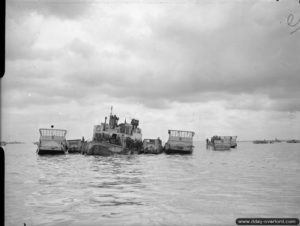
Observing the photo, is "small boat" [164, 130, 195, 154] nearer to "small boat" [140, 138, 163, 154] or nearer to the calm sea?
"small boat" [140, 138, 163, 154]

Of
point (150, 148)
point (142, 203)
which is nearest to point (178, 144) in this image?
point (150, 148)

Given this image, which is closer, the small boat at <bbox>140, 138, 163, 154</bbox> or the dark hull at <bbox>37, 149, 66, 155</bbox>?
the dark hull at <bbox>37, 149, 66, 155</bbox>

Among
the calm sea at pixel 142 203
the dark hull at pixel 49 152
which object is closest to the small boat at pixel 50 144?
the dark hull at pixel 49 152

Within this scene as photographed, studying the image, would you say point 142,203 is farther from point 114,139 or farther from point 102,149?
point 114,139

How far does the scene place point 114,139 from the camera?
187 feet

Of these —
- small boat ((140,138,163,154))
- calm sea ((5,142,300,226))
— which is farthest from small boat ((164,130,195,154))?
calm sea ((5,142,300,226))

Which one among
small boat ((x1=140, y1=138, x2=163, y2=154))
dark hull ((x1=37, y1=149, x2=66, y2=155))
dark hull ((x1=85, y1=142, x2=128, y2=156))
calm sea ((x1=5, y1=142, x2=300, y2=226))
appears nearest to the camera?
calm sea ((x1=5, y1=142, x2=300, y2=226))

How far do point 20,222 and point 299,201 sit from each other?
1271 centimetres

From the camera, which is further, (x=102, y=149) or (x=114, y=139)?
(x=114, y=139)

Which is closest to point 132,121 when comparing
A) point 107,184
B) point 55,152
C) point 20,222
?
point 55,152

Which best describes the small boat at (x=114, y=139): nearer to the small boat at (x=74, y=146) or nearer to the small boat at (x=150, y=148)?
the small boat at (x=150, y=148)

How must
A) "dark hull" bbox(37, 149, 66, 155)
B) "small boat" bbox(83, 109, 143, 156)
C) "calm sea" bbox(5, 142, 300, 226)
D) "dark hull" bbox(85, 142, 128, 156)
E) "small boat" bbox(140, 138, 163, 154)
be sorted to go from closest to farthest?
1. "calm sea" bbox(5, 142, 300, 226)
2. "dark hull" bbox(85, 142, 128, 156)
3. "small boat" bbox(83, 109, 143, 156)
4. "dark hull" bbox(37, 149, 66, 155)
5. "small boat" bbox(140, 138, 163, 154)

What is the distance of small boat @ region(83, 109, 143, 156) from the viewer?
169 ft

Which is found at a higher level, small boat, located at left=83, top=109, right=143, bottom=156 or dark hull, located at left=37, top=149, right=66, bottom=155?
small boat, located at left=83, top=109, right=143, bottom=156
